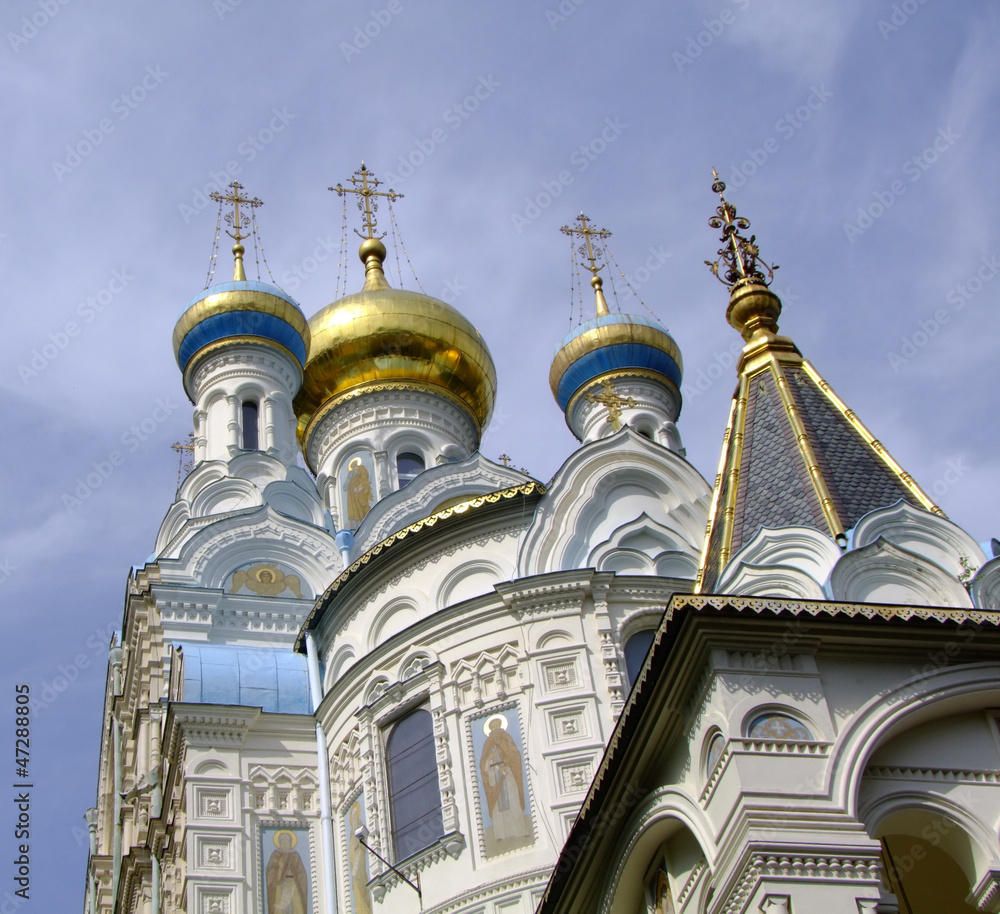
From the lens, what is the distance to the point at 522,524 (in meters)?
13.4

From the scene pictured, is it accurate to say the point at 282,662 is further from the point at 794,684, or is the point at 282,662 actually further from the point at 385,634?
the point at 794,684

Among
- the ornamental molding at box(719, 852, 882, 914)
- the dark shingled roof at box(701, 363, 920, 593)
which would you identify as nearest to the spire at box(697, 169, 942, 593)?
the dark shingled roof at box(701, 363, 920, 593)

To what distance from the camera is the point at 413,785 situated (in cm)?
1220

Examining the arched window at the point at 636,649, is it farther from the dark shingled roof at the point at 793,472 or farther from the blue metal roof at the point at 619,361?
the blue metal roof at the point at 619,361

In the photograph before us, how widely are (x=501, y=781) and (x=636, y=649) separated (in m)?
1.72

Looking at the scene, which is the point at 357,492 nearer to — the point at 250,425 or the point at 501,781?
the point at 250,425

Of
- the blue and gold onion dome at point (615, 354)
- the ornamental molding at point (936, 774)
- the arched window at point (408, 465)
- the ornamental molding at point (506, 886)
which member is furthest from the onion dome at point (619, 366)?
the ornamental molding at point (936, 774)

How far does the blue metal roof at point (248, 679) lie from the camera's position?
1398 cm

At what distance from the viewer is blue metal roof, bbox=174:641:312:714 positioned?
1398 cm

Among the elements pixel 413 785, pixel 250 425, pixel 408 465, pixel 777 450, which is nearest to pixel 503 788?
pixel 413 785

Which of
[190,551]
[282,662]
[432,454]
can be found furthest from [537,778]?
[432,454]

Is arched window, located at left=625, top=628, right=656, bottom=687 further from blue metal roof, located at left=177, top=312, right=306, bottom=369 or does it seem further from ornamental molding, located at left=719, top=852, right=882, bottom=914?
blue metal roof, located at left=177, top=312, right=306, bottom=369

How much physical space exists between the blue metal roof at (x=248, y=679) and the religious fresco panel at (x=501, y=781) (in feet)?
8.62

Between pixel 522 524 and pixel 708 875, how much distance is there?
682 centimetres
